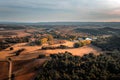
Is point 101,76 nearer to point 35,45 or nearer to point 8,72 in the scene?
point 8,72

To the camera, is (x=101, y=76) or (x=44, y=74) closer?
(x=101, y=76)

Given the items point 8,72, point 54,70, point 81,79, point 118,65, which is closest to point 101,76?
point 81,79

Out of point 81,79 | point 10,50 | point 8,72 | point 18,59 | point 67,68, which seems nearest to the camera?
point 81,79

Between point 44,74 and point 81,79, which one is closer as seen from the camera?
point 81,79

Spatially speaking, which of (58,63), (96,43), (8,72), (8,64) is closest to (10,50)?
(8,64)

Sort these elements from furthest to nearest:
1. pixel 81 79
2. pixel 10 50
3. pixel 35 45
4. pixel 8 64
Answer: pixel 35 45
pixel 10 50
pixel 8 64
pixel 81 79

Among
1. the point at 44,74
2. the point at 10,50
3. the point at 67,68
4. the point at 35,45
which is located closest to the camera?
the point at 44,74

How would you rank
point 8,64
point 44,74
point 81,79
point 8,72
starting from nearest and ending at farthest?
point 81,79 < point 44,74 < point 8,72 < point 8,64

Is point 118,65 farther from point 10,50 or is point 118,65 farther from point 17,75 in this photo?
point 10,50

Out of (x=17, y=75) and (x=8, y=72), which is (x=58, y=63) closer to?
(x=17, y=75)

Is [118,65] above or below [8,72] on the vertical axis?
above
